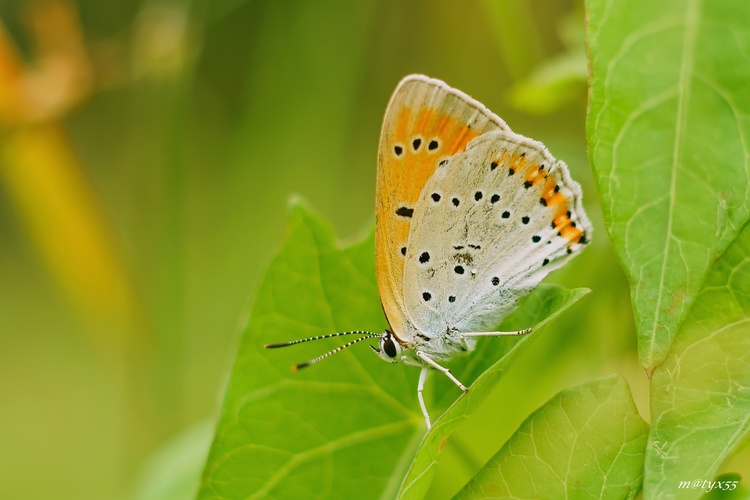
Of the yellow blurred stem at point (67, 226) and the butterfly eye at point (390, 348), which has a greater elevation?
the yellow blurred stem at point (67, 226)

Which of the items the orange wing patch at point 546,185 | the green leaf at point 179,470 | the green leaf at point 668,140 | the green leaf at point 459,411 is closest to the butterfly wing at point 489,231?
the orange wing patch at point 546,185

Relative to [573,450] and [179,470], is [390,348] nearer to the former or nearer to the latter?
[573,450]

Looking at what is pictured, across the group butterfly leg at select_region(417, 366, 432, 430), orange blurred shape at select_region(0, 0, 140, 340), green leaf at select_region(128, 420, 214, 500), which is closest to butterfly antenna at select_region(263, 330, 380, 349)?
butterfly leg at select_region(417, 366, 432, 430)

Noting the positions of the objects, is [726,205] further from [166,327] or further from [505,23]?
[166,327]

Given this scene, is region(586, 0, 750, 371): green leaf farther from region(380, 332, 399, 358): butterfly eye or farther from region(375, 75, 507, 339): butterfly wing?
region(380, 332, 399, 358): butterfly eye

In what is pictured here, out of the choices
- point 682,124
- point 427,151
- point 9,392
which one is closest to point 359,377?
point 427,151

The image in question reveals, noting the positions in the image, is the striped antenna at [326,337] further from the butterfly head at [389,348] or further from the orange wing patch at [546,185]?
the orange wing patch at [546,185]
